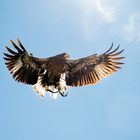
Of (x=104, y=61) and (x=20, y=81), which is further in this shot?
(x=104, y=61)

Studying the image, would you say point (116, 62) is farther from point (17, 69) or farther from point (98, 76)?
point (17, 69)

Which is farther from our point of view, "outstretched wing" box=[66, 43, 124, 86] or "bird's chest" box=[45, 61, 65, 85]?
"outstretched wing" box=[66, 43, 124, 86]

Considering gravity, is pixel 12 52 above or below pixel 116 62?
below

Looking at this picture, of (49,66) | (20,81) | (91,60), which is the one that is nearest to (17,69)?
(20,81)

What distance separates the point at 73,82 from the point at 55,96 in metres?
1.69

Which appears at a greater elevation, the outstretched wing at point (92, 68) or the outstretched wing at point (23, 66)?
the outstretched wing at point (92, 68)

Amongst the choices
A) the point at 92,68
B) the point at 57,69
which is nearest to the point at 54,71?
the point at 57,69

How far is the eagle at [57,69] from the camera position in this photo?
16.6 meters

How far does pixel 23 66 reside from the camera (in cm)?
1741

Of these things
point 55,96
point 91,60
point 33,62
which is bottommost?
point 55,96

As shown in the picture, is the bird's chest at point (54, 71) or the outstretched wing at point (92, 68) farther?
the outstretched wing at point (92, 68)

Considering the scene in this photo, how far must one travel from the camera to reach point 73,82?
18.0m

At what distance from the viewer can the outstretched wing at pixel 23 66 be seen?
56.2 ft

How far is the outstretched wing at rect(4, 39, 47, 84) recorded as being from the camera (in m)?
17.1
